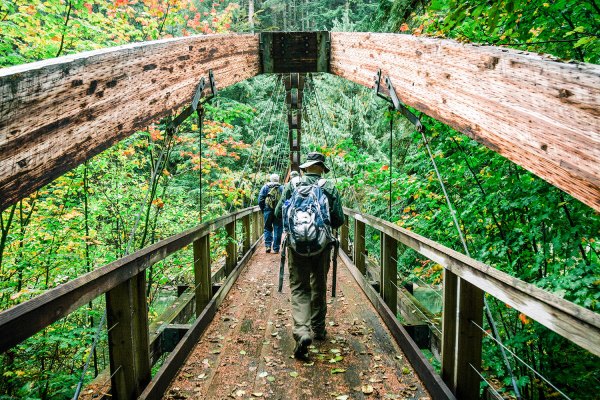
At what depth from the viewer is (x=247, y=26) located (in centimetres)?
1276

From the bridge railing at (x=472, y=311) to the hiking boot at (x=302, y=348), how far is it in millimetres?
783

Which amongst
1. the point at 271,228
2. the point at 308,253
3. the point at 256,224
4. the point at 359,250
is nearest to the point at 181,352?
the point at 308,253

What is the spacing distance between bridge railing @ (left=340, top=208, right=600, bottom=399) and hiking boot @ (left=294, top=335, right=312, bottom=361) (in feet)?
2.57

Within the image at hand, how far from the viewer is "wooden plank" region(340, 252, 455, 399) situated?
216cm

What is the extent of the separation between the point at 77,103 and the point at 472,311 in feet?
6.81

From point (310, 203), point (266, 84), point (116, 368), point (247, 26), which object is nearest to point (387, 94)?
point (310, 203)

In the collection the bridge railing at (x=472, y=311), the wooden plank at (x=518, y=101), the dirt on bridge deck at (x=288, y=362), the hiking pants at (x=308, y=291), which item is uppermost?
the wooden plank at (x=518, y=101)

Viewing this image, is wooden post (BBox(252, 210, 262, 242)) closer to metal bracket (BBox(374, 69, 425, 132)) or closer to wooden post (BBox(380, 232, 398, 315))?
wooden post (BBox(380, 232, 398, 315))

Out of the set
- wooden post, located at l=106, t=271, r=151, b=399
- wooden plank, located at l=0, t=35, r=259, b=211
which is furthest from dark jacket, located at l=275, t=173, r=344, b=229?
wooden post, located at l=106, t=271, r=151, b=399

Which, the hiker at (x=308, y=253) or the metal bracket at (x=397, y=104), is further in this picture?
the hiker at (x=308, y=253)

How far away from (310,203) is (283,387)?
1.37m

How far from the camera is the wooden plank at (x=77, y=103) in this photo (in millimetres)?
1004

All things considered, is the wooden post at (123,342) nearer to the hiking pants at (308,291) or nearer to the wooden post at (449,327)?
the hiking pants at (308,291)

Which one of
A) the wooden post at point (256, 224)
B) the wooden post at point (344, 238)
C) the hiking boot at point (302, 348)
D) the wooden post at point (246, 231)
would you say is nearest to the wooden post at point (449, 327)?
the hiking boot at point (302, 348)
